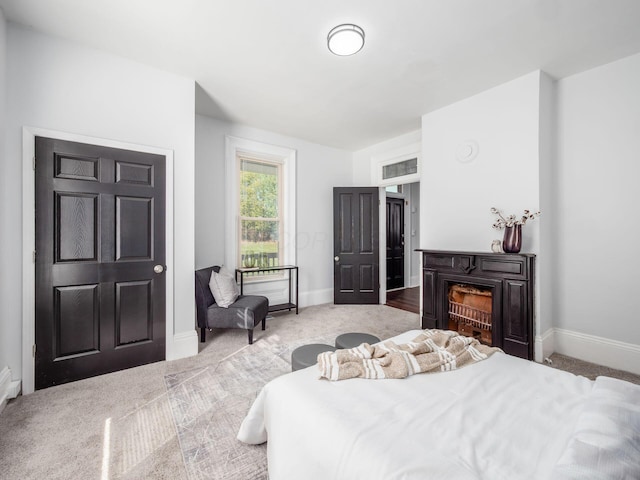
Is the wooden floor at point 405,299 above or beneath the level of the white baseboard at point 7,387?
beneath

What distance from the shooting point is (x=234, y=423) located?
190cm

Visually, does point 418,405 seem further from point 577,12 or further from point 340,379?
point 577,12

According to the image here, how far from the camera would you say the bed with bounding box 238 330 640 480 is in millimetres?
835

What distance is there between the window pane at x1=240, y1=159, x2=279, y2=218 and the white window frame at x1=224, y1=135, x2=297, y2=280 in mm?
107

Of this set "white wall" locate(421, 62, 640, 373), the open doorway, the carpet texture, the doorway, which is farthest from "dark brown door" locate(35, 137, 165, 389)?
the doorway

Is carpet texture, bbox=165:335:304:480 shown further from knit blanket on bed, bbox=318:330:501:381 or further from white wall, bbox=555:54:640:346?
white wall, bbox=555:54:640:346

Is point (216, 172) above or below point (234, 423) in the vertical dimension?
above

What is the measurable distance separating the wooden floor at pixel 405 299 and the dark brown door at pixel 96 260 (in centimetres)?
376

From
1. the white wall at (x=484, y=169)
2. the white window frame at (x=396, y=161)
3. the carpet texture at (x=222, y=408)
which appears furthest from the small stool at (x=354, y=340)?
the white window frame at (x=396, y=161)

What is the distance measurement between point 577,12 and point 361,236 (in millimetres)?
3690

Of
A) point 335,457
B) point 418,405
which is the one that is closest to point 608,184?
point 418,405

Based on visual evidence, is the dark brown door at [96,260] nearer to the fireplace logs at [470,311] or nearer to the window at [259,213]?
the window at [259,213]

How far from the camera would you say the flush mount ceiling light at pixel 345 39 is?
227 cm

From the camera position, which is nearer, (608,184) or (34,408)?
(34,408)
